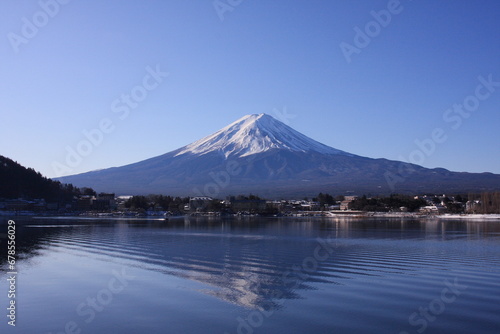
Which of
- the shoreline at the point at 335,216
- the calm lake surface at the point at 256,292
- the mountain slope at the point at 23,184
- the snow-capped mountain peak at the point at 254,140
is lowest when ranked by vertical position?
the shoreline at the point at 335,216

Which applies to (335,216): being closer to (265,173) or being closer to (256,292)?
(256,292)

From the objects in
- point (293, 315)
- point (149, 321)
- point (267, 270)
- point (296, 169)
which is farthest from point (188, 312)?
point (296, 169)

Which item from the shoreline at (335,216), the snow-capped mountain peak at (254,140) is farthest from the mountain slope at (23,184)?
the snow-capped mountain peak at (254,140)

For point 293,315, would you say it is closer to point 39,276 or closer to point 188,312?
point 188,312

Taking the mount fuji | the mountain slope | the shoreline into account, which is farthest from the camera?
the mount fuji

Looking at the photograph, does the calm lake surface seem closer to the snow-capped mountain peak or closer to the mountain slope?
the mountain slope

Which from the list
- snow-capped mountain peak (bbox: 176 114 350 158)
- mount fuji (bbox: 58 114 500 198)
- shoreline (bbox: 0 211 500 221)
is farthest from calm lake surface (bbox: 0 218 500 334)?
snow-capped mountain peak (bbox: 176 114 350 158)

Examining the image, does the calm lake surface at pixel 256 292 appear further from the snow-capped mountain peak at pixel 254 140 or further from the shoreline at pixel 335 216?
the snow-capped mountain peak at pixel 254 140
